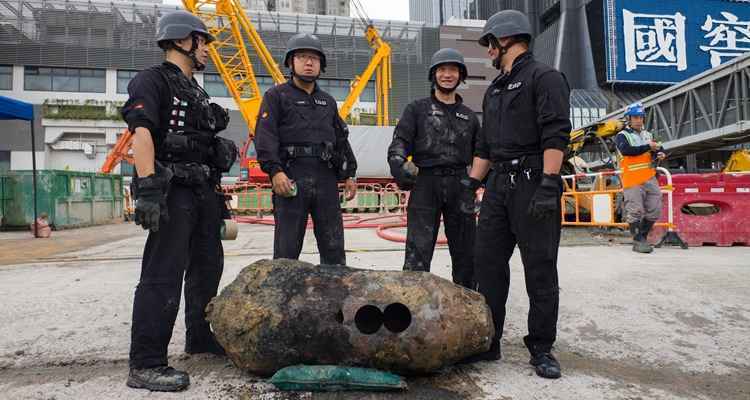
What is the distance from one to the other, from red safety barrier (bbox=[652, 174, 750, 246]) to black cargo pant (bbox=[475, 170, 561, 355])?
18.0ft

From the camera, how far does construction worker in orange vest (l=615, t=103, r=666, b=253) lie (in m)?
5.43

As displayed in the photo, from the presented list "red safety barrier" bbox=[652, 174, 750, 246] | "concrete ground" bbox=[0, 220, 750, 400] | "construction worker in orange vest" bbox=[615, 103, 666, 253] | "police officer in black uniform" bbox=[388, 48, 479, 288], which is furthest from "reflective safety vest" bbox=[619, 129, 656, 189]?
"police officer in black uniform" bbox=[388, 48, 479, 288]

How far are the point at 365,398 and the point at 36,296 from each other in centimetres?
313

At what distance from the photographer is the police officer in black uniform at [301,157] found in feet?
9.02

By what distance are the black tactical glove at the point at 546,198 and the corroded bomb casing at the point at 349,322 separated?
526mm

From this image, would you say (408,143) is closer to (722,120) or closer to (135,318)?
(135,318)

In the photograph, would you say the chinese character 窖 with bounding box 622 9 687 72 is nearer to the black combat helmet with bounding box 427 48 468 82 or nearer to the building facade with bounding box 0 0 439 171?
the building facade with bounding box 0 0 439 171

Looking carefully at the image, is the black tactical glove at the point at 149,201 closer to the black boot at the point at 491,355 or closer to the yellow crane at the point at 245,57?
the black boot at the point at 491,355

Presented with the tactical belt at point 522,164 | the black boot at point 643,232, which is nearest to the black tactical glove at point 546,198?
the tactical belt at point 522,164

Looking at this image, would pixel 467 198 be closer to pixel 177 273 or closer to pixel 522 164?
pixel 522 164

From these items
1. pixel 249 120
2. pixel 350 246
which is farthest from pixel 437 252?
pixel 249 120

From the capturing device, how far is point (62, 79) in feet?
107

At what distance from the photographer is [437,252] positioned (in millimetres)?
5672

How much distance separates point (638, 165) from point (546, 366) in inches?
178
